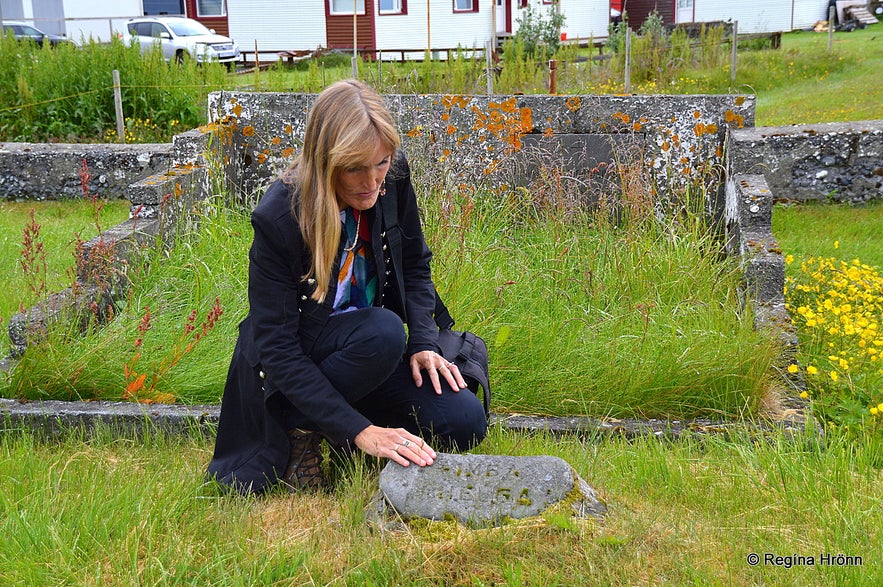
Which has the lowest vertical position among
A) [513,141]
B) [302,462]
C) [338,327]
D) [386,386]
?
[302,462]

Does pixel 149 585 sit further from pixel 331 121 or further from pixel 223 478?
pixel 331 121

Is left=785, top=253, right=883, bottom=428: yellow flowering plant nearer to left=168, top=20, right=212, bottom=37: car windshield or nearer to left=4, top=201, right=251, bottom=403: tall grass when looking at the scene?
left=4, top=201, right=251, bottom=403: tall grass

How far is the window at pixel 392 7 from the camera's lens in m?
27.1

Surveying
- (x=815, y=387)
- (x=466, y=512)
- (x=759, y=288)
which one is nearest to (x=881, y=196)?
(x=759, y=288)

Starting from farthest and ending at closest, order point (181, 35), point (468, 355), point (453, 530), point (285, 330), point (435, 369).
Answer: point (181, 35), point (468, 355), point (435, 369), point (285, 330), point (453, 530)

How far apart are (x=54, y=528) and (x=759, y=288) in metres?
3.36

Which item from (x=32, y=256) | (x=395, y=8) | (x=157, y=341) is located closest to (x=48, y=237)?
(x=32, y=256)

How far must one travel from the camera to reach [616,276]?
4836 millimetres

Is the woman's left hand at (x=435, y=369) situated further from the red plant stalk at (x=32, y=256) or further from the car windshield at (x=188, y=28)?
the car windshield at (x=188, y=28)

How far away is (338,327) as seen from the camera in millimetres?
3098

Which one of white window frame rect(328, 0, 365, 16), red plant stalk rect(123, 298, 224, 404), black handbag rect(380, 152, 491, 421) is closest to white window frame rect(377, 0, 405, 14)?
white window frame rect(328, 0, 365, 16)

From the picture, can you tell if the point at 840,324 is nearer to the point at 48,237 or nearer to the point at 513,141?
the point at 513,141

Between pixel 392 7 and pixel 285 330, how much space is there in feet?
85.4

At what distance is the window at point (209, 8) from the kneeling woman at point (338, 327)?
27.2m
